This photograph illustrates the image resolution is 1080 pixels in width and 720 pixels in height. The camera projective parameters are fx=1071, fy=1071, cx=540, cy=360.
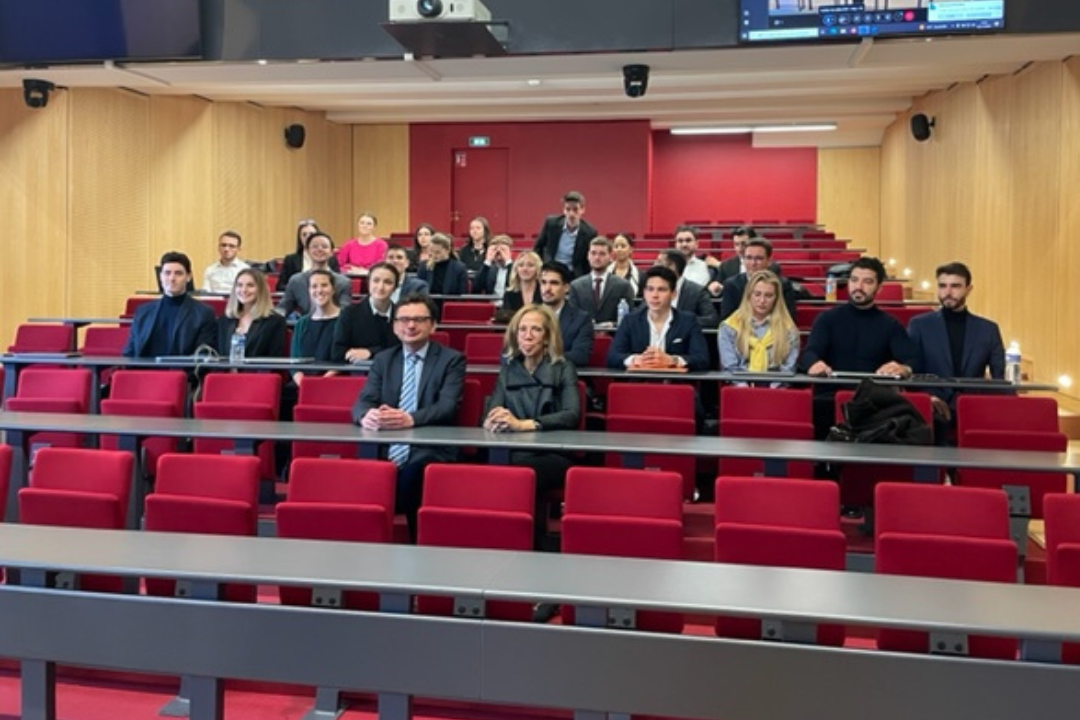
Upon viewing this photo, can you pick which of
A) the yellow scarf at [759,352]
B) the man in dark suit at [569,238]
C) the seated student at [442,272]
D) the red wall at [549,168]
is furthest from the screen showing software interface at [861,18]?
the red wall at [549,168]

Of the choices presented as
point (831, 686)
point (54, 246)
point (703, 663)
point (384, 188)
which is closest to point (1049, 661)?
point (831, 686)

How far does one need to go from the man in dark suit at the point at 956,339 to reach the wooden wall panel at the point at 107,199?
7721 millimetres

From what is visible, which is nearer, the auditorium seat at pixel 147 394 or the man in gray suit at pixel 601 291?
the auditorium seat at pixel 147 394

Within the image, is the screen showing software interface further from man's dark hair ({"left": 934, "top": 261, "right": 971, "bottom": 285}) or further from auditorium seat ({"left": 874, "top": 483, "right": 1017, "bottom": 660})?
auditorium seat ({"left": 874, "top": 483, "right": 1017, "bottom": 660})

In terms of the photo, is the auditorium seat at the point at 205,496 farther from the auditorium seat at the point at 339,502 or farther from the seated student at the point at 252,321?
the seated student at the point at 252,321

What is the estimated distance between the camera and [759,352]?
5.58m

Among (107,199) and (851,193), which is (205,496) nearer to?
(107,199)

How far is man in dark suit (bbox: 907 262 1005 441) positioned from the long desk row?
10.6ft

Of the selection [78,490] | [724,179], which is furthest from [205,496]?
[724,179]

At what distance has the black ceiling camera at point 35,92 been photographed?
9.12 metres

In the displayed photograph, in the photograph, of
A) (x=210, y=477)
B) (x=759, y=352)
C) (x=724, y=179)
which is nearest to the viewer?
(x=210, y=477)

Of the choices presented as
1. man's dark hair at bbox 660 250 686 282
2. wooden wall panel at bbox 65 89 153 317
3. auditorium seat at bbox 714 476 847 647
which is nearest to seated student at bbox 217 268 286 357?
man's dark hair at bbox 660 250 686 282

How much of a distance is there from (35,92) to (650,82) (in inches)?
226

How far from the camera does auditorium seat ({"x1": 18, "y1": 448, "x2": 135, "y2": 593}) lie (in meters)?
3.61
